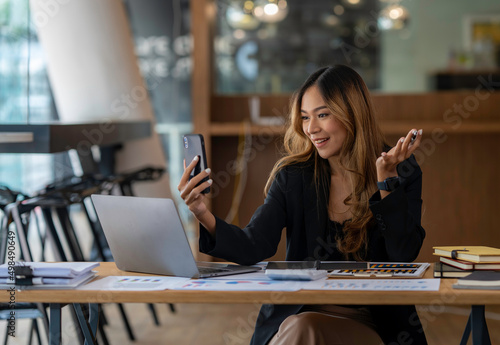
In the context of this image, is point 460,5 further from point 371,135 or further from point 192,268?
point 192,268

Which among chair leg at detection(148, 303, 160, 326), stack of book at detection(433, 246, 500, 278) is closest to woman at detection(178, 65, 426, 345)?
stack of book at detection(433, 246, 500, 278)

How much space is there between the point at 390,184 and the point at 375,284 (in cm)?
29

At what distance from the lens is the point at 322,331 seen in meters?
1.71

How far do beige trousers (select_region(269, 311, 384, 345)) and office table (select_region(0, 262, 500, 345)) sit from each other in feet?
0.75

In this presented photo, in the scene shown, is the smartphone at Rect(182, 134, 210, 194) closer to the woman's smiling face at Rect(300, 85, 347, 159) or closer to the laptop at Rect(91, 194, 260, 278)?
the laptop at Rect(91, 194, 260, 278)

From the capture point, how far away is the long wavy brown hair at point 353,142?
76.1 inches

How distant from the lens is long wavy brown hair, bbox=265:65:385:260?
6.34 feet

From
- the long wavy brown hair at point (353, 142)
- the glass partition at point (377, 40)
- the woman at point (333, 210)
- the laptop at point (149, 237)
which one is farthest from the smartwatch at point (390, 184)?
the glass partition at point (377, 40)

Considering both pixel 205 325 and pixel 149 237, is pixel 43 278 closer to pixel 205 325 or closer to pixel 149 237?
pixel 149 237

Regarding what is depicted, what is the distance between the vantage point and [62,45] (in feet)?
13.0

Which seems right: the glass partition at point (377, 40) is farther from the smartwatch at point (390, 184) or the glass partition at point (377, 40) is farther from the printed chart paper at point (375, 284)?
the printed chart paper at point (375, 284)

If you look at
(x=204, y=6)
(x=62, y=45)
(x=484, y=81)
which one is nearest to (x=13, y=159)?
(x=62, y=45)

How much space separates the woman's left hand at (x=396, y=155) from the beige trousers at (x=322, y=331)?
38 cm

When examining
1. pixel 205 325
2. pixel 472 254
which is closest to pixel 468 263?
pixel 472 254
